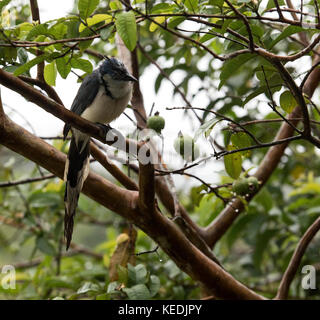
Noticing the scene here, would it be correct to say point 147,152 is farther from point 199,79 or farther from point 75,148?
point 199,79

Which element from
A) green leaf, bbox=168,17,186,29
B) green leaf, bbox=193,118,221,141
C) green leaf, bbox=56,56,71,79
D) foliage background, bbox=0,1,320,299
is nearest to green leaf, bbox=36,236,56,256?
foliage background, bbox=0,1,320,299

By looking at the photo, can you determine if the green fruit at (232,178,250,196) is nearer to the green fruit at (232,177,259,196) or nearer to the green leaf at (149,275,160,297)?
the green fruit at (232,177,259,196)

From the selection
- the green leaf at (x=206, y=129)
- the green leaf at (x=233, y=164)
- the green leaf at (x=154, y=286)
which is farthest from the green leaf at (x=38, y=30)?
the green leaf at (x=154, y=286)

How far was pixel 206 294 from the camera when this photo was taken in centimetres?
226

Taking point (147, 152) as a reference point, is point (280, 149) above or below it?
above

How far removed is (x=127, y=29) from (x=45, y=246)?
1.83 m

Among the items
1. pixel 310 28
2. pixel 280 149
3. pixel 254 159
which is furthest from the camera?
pixel 254 159

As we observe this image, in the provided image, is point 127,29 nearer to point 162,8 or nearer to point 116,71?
point 162,8

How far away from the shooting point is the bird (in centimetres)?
218

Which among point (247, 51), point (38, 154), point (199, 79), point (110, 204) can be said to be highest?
point (199, 79)

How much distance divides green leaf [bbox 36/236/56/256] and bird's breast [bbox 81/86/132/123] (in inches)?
35.6

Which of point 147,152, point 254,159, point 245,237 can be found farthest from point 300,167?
point 147,152

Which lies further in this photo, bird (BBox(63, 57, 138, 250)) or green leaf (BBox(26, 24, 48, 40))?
bird (BBox(63, 57, 138, 250))

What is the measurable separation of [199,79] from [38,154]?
1439 mm
